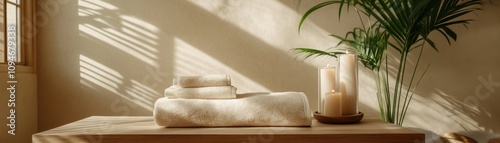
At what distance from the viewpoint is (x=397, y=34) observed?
4.36 feet

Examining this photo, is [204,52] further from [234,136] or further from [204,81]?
[234,136]

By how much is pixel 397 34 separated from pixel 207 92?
74cm

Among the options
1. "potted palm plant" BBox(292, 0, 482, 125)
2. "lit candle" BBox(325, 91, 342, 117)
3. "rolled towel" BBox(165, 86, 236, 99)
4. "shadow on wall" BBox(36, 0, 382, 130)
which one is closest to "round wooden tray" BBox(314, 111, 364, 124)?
"lit candle" BBox(325, 91, 342, 117)

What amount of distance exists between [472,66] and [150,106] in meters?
1.33

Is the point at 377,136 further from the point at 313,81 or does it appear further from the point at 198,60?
the point at 198,60

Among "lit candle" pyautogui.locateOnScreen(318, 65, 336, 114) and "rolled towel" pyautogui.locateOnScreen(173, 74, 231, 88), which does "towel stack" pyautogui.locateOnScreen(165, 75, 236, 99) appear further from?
"lit candle" pyautogui.locateOnScreen(318, 65, 336, 114)

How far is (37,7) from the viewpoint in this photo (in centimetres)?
154

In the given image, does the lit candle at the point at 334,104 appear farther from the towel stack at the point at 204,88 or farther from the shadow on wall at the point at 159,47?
the shadow on wall at the point at 159,47

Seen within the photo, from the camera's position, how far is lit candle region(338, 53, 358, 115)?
1031mm

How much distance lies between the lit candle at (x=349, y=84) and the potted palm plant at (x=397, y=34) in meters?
0.29

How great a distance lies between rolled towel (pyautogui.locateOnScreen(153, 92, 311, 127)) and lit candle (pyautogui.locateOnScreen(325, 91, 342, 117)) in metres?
0.10

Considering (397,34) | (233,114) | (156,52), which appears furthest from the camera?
(156,52)

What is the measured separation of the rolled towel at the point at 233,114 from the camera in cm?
92

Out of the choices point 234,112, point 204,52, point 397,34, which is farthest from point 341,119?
point 204,52
